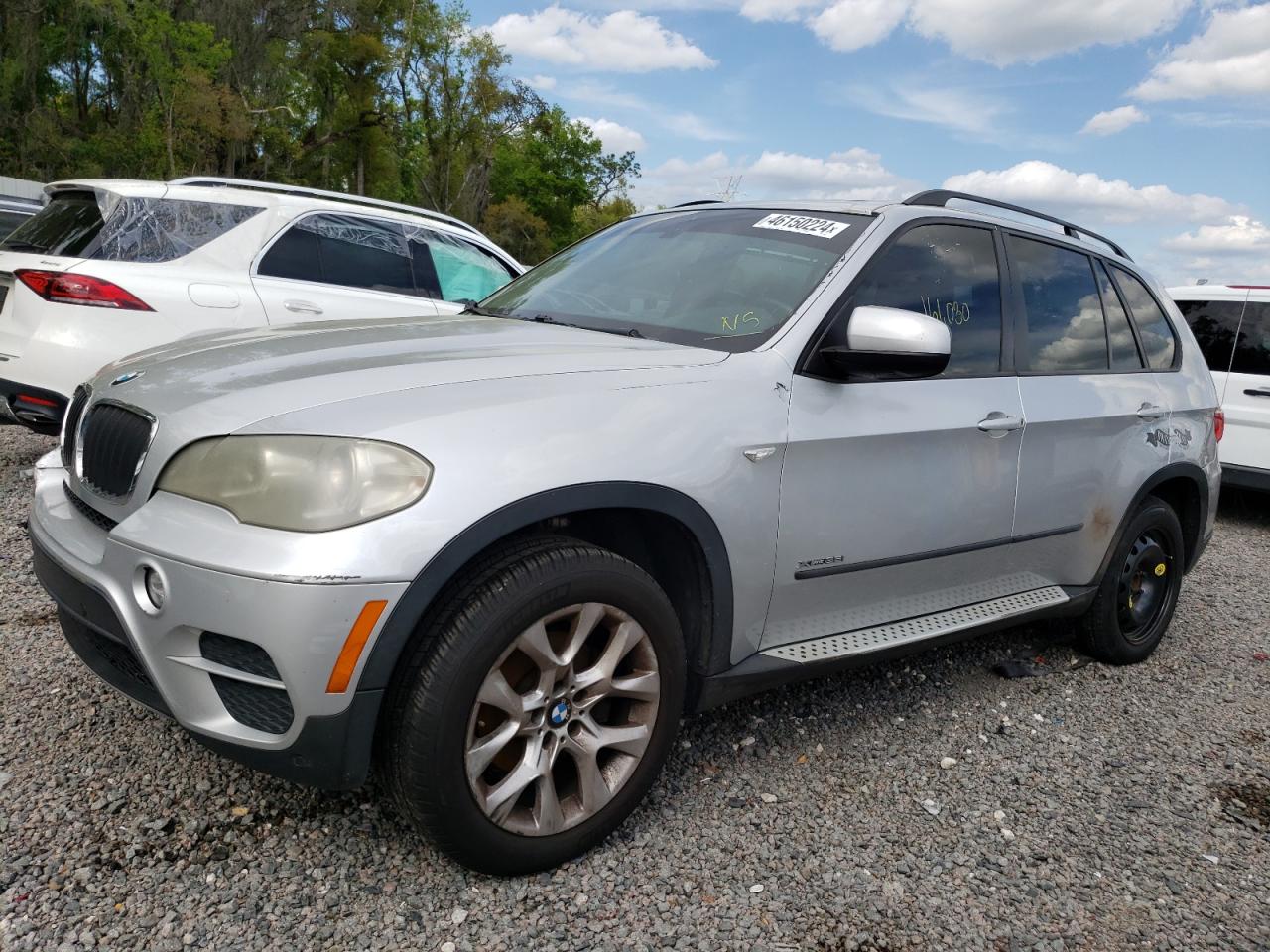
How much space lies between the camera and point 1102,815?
2947 mm

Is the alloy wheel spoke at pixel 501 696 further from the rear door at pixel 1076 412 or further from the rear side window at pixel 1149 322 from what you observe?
the rear side window at pixel 1149 322

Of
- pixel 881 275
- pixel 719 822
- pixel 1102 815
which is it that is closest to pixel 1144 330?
pixel 881 275

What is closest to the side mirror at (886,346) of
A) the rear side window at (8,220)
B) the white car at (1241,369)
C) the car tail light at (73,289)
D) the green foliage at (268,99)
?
the car tail light at (73,289)

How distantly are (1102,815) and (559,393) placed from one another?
2102 mm

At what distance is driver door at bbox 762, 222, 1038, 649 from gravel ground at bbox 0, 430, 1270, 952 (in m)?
0.51

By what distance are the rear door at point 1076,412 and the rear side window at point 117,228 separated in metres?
4.18

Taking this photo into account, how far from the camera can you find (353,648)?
194cm

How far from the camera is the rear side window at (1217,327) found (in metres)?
7.87

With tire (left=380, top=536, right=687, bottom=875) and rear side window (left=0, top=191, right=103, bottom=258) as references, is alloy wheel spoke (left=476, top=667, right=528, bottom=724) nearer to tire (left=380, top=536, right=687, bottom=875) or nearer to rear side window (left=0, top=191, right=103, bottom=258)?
tire (left=380, top=536, right=687, bottom=875)

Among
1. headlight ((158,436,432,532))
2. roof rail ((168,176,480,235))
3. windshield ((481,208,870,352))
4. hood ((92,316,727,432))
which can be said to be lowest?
headlight ((158,436,432,532))

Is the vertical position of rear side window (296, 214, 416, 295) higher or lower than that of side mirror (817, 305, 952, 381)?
higher

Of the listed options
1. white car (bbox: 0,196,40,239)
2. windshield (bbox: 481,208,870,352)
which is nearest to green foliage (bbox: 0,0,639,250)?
white car (bbox: 0,196,40,239)

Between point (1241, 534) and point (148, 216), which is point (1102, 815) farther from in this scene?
point (1241, 534)

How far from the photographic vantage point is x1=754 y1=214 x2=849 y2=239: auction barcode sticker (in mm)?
3131
